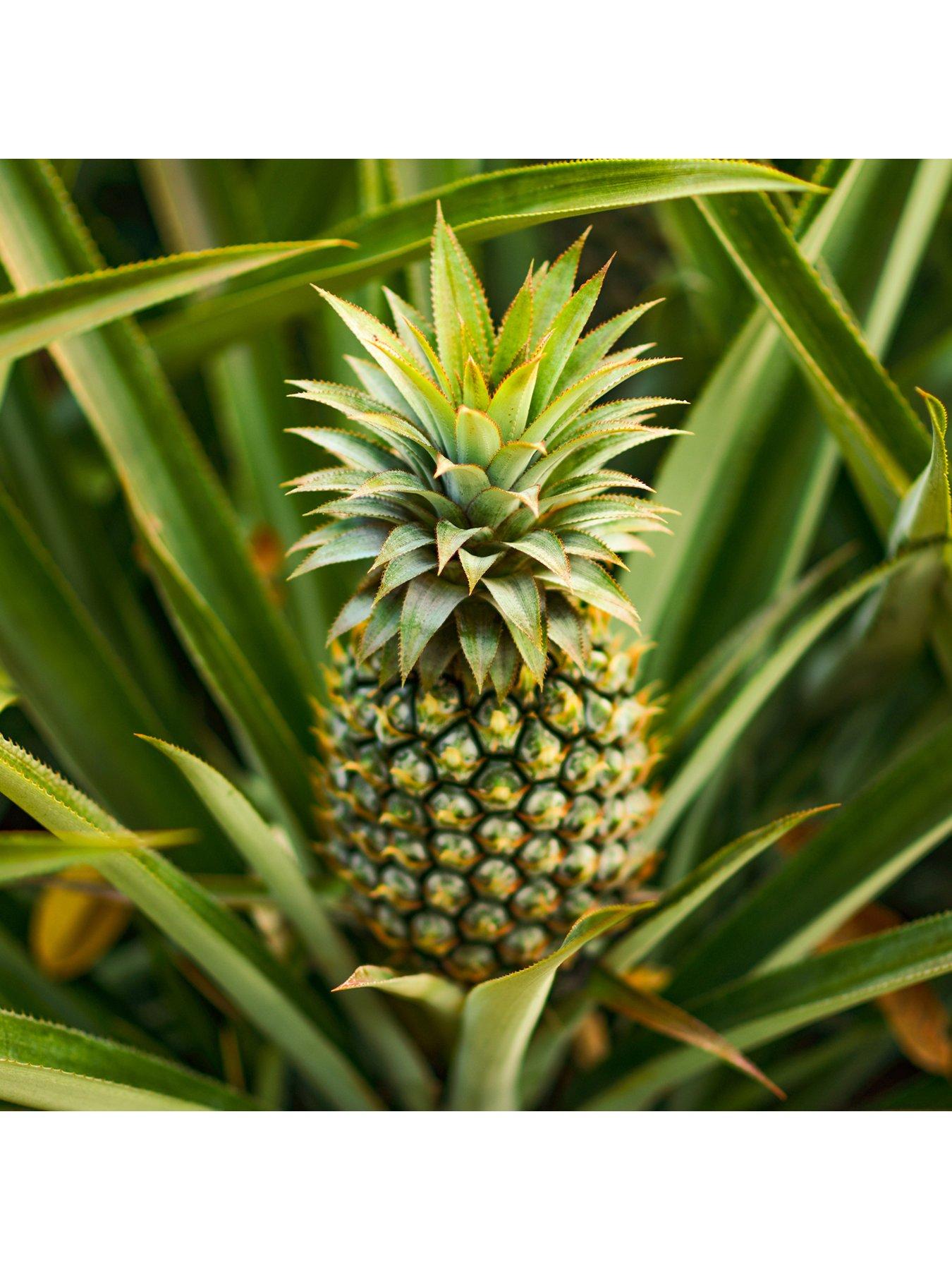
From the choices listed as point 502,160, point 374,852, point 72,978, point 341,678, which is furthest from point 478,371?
point 72,978

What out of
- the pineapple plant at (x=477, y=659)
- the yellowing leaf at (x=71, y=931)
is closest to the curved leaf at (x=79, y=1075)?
the pineapple plant at (x=477, y=659)

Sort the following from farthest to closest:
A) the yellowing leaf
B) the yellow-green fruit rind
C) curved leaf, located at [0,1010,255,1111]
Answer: the yellowing leaf < the yellow-green fruit rind < curved leaf, located at [0,1010,255,1111]

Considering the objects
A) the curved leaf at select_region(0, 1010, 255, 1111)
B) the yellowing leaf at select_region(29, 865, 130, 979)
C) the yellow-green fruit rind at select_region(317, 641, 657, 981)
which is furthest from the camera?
the yellowing leaf at select_region(29, 865, 130, 979)

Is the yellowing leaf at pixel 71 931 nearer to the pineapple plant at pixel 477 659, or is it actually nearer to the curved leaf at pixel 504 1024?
the pineapple plant at pixel 477 659

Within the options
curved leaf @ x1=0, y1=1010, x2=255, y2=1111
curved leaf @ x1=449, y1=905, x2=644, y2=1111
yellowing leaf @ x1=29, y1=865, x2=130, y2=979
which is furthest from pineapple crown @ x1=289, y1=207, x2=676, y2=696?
yellowing leaf @ x1=29, y1=865, x2=130, y2=979

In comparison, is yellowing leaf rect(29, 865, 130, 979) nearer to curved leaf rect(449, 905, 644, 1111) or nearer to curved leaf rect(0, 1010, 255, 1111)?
curved leaf rect(0, 1010, 255, 1111)

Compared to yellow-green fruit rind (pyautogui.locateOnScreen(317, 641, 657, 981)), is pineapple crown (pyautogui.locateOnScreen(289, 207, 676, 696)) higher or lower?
higher

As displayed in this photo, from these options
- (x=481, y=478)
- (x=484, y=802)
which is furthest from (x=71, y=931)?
(x=481, y=478)
